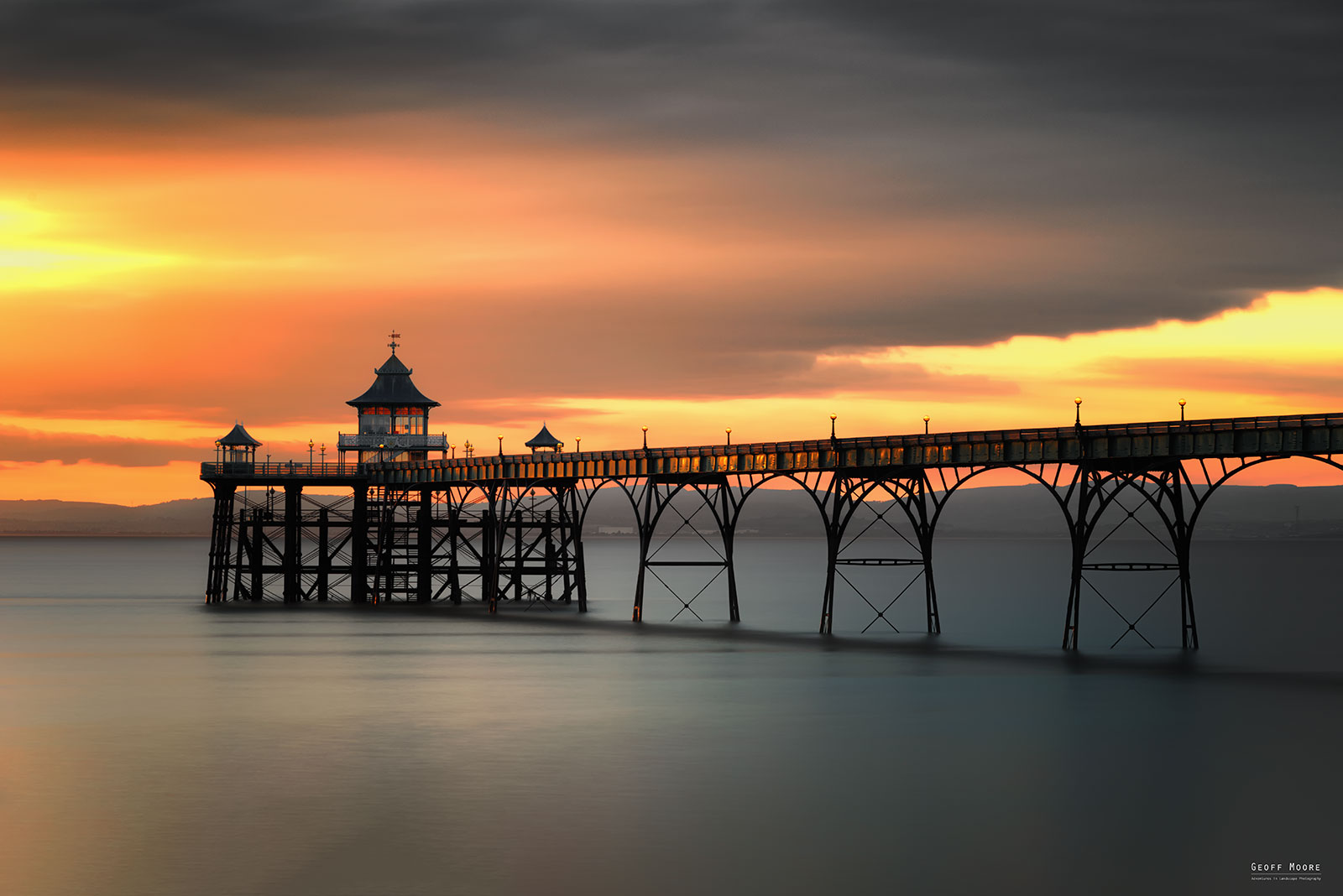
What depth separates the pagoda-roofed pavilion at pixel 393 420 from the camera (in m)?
115

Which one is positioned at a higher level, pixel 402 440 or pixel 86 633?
pixel 402 440

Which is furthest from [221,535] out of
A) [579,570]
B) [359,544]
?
[579,570]

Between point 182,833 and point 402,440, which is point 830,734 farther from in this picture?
point 402,440

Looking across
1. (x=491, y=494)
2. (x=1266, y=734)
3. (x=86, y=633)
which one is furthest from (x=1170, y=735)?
(x=86, y=633)

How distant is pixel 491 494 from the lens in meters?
95.7

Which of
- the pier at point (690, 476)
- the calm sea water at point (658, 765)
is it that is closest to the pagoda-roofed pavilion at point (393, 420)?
the pier at point (690, 476)

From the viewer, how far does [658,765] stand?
139 feet

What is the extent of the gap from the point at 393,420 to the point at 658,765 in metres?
77.2

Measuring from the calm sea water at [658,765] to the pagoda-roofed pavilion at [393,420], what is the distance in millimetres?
37202

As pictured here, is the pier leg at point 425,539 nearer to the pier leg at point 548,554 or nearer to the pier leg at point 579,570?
the pier leg at point 548,554

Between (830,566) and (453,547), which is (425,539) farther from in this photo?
(830,566)

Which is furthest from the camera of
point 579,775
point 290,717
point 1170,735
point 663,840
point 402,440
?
point 402,440

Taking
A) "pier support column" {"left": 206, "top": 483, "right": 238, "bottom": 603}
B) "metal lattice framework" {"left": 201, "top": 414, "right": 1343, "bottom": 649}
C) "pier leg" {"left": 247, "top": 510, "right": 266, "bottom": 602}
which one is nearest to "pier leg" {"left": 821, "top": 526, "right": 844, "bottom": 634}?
"metal lattice framework" {"left": 201, "top": 414, "right": 1343, "bottom": 649}

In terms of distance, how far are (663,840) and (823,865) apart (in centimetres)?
382
